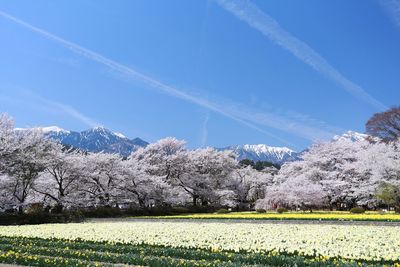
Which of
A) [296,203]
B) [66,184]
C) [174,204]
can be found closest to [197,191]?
[174,204]

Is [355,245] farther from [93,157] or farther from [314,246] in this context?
[93,157]

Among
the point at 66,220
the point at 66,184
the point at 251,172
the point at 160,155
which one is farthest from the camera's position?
the point at 251,172

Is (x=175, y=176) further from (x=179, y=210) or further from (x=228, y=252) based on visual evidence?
(x=228, y=252)

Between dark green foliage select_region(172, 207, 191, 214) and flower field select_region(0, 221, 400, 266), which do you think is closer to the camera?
flower field select_region(0, 221, 400, 266)

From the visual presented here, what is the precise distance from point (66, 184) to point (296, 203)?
25042 millimetres

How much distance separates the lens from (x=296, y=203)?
45.2 m

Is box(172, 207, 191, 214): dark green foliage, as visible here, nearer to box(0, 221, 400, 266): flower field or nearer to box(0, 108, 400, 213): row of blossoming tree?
box(0, 108, 400, 213): row of blossoming tree

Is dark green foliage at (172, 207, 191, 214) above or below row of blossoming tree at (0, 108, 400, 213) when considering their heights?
below

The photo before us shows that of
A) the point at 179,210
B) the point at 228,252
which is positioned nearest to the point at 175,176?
the point at 179,210

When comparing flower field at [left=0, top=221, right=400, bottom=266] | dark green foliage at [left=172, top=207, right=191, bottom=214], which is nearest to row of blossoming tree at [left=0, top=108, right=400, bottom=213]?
dark green foliage at [left=172, top=207, right=191, bottom=214]

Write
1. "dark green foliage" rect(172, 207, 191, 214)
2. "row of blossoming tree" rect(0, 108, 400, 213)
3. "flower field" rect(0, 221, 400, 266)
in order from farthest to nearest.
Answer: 1. "dark green foliage" rect(172, 207, 191, 214)
2. "row of blossoming tree" rect(0, 108, 400, 213)
3. "flower field" rect(0, 221, 400, 266)

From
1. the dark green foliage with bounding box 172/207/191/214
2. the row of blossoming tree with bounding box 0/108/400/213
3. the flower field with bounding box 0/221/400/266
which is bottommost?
the flower field with bounding box 0/221/400/266

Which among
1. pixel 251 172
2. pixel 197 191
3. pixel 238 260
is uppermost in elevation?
pixel 251 172

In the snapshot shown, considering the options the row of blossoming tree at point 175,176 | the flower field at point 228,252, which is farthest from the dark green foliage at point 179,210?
the flower field at point 228,252
